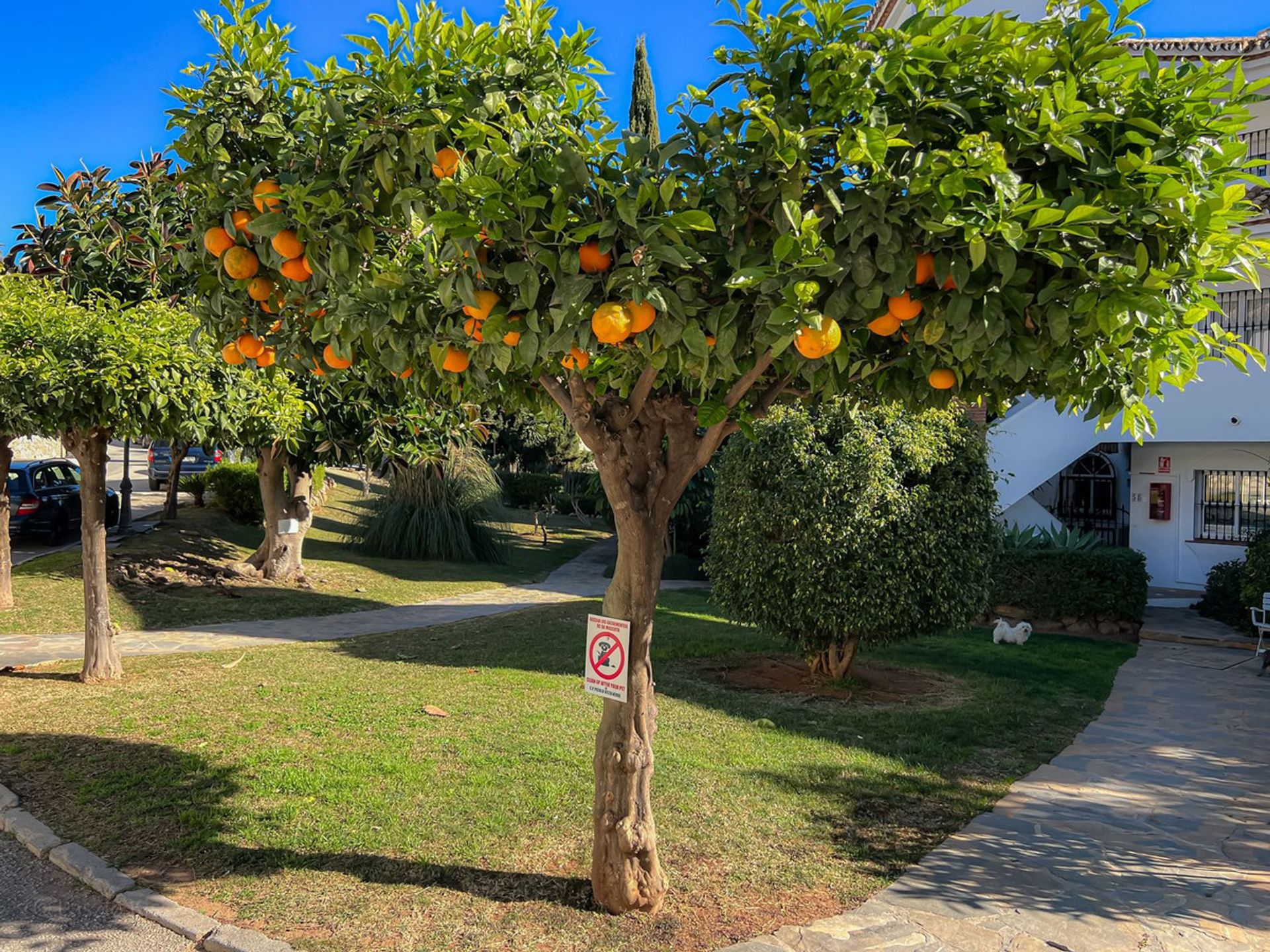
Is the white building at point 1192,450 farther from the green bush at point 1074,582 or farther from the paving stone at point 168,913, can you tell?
the paving stone at point 168,913

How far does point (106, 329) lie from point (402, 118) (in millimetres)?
5596

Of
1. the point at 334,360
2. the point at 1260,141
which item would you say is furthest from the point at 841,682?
the point at 1260,141

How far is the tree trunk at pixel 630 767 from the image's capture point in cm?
426

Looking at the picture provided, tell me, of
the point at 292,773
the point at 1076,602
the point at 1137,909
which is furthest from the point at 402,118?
the point at 1076,602

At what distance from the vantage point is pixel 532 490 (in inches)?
1326

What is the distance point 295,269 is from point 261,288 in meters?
0.39

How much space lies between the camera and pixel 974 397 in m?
4.20

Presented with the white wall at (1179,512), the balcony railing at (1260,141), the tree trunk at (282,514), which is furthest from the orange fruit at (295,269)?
the balcony railing at (1260,141)

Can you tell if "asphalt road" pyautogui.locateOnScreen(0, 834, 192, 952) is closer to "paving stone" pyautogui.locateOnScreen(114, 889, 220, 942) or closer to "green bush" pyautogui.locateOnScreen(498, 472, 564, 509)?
"paving stone" pyautogui.locateOnScreen(114, 889, 220, 942)

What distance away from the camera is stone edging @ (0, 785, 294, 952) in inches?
157

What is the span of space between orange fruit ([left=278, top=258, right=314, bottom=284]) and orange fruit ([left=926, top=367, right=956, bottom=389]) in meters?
2.50

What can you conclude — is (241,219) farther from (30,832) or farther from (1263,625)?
(1263,625)

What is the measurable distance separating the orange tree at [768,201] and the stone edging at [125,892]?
258 centimetres

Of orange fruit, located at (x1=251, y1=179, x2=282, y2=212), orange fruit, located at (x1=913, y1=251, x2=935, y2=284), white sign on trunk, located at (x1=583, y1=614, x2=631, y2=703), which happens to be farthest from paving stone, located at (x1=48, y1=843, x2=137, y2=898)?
orange fruit, located at (x1=913, y1=251, x2=935, y2=284)
